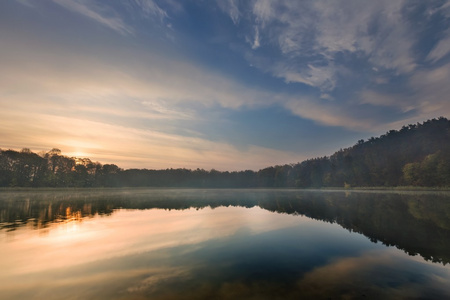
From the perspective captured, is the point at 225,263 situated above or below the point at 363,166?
below

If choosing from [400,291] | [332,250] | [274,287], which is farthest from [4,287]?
[332,250]

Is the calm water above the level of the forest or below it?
below

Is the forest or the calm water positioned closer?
the calm water

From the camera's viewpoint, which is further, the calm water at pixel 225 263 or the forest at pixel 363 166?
the forest at pixel 363 166

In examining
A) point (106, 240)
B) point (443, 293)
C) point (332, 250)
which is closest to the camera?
point (443, 293)

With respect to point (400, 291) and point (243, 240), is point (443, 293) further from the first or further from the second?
point (243, 240)

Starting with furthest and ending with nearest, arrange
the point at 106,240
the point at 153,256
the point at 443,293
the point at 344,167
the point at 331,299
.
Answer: the point at 344,167, the point at 106,240, the point at 153,256, the point at 443,293, the point at 331,299

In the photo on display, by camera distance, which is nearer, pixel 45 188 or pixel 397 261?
pixel 397 261

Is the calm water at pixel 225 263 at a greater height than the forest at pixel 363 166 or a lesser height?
lesser

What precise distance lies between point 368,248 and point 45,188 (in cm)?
15395

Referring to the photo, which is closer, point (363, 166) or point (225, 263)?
point (225, 263)

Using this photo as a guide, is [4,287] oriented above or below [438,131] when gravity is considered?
below

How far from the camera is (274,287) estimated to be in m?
9.36

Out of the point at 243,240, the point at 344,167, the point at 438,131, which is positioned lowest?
the point at 243,240
